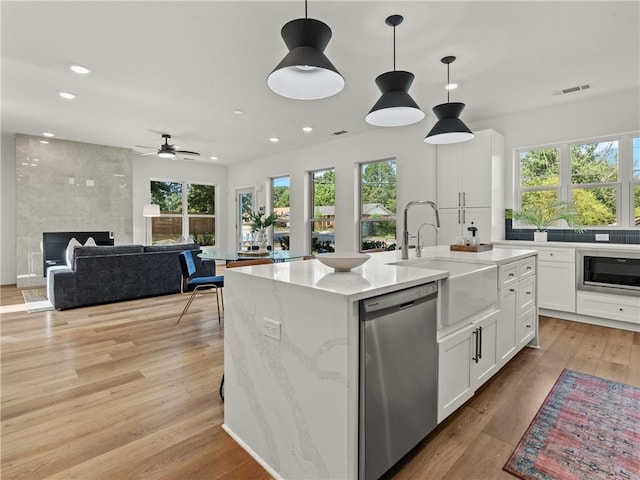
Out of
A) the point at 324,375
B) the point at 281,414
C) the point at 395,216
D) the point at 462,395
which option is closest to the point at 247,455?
the point at 281,414

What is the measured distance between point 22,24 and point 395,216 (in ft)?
16.6

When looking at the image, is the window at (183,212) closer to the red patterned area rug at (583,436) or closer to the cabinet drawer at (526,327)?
the cabinet drawer at (526,327)

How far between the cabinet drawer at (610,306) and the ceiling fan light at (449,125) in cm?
253

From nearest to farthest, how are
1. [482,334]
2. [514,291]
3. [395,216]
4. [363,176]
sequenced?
[482,334] < [514,291] < [395,216] < [363,176]

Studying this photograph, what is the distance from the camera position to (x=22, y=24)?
272 centimetres

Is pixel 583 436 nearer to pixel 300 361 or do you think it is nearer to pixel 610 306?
pixel 300 361

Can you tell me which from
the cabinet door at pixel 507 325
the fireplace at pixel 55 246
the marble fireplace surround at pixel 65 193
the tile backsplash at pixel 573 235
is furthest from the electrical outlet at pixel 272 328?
the marble fireplace surround at pixel 65 193

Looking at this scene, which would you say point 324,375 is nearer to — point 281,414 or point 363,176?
point 281,414

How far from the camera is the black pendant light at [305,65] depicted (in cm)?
173

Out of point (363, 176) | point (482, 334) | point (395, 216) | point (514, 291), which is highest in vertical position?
point (363, 176)

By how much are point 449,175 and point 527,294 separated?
2510mm

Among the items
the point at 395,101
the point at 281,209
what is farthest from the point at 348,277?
the point at 281,209

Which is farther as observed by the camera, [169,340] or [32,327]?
[32,327]

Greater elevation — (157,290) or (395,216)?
(395,216)
